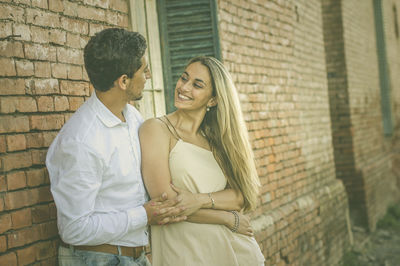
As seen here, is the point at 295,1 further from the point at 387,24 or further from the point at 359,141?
the point at 387,24

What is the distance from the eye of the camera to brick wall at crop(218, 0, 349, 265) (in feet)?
14.5

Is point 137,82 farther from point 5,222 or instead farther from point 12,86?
point 5,222

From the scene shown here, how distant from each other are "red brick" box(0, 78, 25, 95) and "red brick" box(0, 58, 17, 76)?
3cm

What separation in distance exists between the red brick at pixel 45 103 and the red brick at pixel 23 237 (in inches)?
25.5

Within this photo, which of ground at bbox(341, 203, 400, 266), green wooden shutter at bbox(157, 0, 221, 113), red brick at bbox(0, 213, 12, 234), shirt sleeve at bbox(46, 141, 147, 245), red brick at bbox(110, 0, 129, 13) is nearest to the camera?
shirt sleeve at bbox(46, 141, 147, 245)

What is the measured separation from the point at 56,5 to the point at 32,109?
679mm

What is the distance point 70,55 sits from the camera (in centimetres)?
265

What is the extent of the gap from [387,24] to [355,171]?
4811 millimetres

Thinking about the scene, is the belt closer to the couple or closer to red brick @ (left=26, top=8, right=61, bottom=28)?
the couple

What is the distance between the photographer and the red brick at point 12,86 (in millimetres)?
2195

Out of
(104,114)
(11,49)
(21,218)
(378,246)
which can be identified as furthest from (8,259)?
(378,246)

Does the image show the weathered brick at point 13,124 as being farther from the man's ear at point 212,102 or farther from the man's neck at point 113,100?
the man's ear at point 212,102

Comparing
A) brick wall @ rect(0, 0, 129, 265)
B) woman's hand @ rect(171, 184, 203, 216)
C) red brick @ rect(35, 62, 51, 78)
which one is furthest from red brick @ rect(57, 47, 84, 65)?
woman's hand @ rect(171, 184, 203, 216)

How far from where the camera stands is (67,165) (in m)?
1.89
